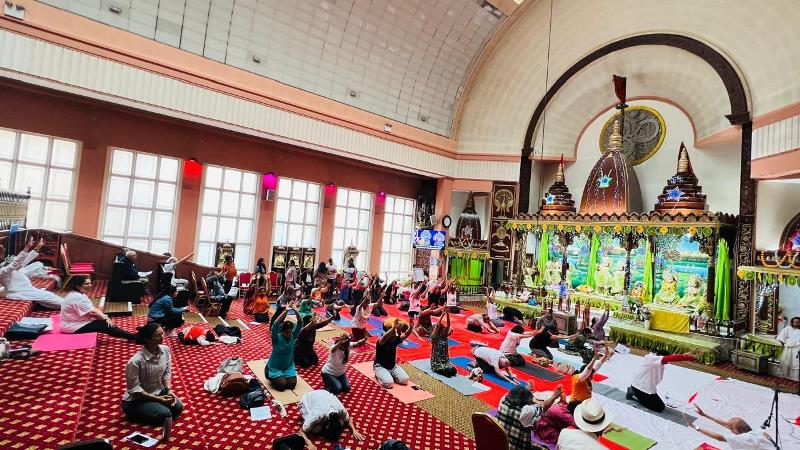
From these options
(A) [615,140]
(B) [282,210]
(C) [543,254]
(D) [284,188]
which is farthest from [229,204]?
(A) [615,140]

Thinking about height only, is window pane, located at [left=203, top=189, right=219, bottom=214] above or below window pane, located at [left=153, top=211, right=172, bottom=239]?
above

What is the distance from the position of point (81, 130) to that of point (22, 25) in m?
2.41

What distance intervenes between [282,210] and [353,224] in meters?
2.72

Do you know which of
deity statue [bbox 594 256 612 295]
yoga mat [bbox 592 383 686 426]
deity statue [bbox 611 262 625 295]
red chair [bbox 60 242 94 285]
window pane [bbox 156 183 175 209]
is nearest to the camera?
yoga mat [bbox 592 383 686 426]

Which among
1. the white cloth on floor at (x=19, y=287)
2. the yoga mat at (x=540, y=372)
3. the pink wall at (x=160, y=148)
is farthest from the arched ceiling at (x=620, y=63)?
the white cloth on floor at (x=19, y=287)

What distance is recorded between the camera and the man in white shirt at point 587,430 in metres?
2.89

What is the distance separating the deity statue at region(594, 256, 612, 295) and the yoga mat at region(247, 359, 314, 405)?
33.2 ft

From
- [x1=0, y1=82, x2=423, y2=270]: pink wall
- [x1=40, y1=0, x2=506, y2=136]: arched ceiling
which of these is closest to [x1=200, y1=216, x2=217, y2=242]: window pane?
[x1=0, y1=82, x2=423, y2=270]: pink wall

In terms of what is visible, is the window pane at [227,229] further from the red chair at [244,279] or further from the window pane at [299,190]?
the window pane at [299,190]

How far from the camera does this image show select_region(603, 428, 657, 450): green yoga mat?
413cm

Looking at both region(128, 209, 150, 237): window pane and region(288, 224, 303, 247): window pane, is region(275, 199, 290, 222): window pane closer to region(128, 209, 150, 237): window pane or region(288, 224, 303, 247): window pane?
region(288, 224, 303, 247): window pane

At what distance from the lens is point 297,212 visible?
1269 centimetres

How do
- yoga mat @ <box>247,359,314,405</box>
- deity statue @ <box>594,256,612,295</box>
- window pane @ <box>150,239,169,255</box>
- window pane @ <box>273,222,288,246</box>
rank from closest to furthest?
yoga mat @ <box>247,359,314,405</box>
window pane @ <box>150,239,169,255</box>
deity statue @ <box>594,256,612,295</box>
window pane @ <box>273,222,288,246</box>

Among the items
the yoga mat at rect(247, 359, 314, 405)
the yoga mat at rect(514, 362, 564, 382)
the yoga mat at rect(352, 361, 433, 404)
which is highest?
the yoga mat at rect(247, 359, 314, 405)
